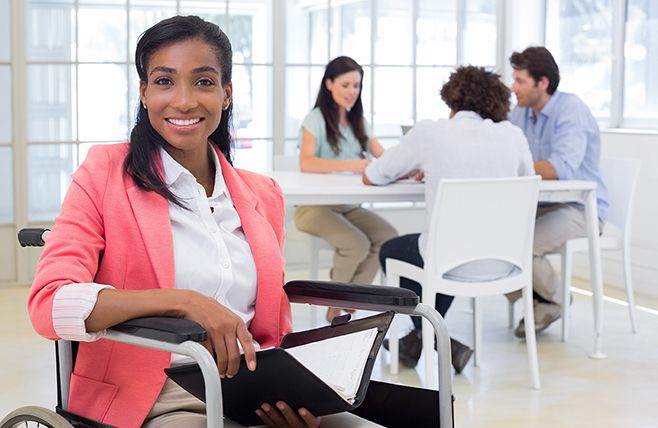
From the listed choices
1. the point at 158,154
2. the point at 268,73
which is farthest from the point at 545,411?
the point at 268,73

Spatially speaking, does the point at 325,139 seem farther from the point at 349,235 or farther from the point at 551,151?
the point at 551,151

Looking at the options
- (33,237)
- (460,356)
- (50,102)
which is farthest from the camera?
(50,102)

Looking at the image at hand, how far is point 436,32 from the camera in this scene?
5.89m

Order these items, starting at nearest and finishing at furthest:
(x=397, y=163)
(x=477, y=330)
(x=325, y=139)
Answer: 1. (x=397, y=163)
2. (x=477, y=330)
3. (x=325, y=139)

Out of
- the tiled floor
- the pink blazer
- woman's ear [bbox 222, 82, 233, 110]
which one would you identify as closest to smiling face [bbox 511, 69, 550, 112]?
the tiled floor

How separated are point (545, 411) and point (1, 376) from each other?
1.82m

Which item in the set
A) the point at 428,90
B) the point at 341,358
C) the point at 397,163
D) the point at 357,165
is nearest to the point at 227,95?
the point at 341,358

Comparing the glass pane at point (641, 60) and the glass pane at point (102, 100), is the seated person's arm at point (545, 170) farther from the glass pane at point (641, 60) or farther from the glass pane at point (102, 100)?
the glass pane at point (102, 100)

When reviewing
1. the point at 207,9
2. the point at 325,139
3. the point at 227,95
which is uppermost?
the point at 207,9

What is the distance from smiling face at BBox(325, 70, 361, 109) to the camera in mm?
4383

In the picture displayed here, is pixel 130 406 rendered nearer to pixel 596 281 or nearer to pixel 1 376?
pixel 1 376

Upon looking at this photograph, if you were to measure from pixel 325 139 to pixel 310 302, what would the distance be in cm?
262

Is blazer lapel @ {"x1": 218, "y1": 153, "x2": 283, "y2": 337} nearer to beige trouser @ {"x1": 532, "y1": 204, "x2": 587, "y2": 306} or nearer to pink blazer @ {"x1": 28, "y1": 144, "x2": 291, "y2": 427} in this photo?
pink blazer @ {"x1": 28, "y1": 144, "x2": 291, "y2": 427}

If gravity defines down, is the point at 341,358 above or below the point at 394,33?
below
